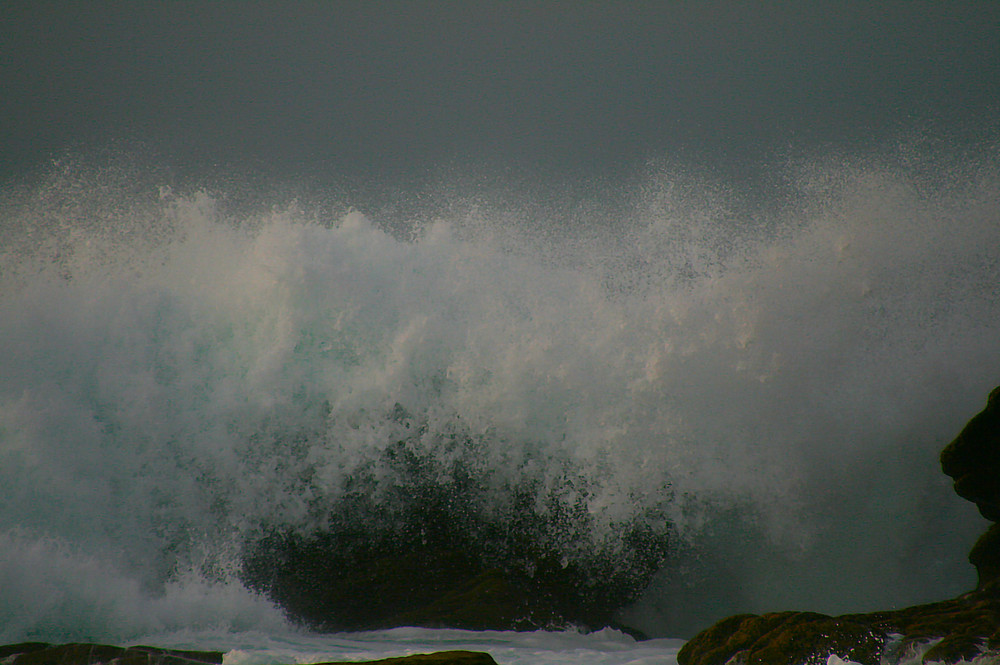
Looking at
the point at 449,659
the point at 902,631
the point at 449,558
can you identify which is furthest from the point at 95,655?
the point at 902,631

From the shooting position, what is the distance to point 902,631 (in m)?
3.54

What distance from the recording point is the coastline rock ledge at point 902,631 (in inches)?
128

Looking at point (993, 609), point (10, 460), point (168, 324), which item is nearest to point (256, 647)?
point (10, 460)

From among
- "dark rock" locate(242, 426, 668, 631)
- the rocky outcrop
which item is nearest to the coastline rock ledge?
"dark rock" locate(242, 426, 668, 631)

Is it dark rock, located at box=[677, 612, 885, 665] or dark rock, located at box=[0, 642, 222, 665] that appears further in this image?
dark rock, located at box=[0, 642, 222, 665]

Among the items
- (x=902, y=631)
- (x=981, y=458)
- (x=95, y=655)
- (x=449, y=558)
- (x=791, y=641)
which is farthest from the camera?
(x=449, y=558)

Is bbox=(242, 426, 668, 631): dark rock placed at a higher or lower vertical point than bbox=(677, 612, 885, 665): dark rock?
higher

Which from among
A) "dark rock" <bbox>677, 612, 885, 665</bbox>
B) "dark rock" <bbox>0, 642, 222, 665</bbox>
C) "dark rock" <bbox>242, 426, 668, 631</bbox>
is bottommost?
"dark rock" <bbox>677, 612, 885, 665</bbox>

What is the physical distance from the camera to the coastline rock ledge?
3.25m

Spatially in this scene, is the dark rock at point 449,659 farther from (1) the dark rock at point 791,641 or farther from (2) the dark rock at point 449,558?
(2) the dark rock at point 449,558

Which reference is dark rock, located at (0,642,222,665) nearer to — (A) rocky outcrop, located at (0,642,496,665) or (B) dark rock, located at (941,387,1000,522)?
(A) rocky outcrop, located at (0,642,496,665)

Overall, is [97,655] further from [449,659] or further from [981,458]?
[981,458]

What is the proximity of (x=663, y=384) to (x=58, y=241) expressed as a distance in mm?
7808

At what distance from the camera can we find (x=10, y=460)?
5703mm
